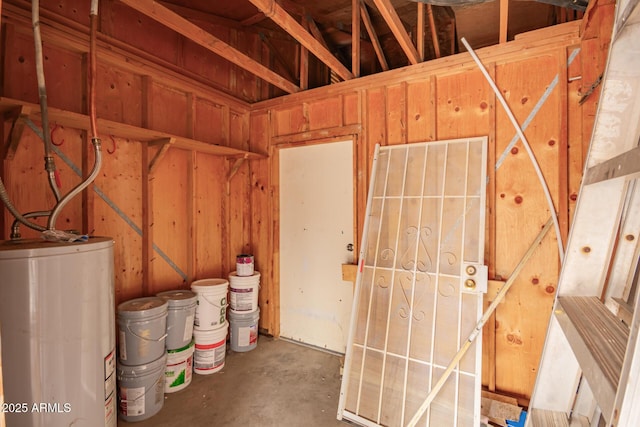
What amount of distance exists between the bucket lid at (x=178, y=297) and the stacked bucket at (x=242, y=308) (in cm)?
49

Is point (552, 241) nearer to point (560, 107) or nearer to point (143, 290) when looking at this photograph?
point (560, 107)

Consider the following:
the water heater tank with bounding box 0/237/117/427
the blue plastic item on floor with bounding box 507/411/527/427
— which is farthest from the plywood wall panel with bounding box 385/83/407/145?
the water heater tank with bounding box 0/237/117/427

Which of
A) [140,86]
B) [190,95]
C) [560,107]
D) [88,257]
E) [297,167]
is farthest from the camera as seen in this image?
[297,167]

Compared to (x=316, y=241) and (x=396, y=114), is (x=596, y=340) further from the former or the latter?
(x=316, y=241)

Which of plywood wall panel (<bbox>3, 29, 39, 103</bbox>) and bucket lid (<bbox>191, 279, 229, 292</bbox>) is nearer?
plywood wall panel (<bbox>3, 29, 39, 103</bbox>)

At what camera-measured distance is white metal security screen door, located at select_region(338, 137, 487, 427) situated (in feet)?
6.56

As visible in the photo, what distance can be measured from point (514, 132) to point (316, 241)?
192 cm

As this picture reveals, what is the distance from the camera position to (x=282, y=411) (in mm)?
2160

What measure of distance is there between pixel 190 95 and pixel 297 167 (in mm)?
1244

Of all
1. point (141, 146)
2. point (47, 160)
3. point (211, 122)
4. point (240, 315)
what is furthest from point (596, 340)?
point (211, 122)

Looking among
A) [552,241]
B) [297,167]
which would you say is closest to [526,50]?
[552,241]

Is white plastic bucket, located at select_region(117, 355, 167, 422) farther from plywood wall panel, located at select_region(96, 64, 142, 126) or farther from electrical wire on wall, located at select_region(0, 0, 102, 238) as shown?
plywood wall panel, located at select_region(96, 64, 142, 126)

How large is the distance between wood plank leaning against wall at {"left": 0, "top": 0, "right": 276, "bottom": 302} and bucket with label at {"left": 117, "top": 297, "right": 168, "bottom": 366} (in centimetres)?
43

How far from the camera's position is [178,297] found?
245cm
